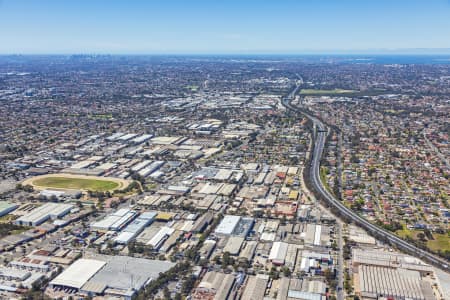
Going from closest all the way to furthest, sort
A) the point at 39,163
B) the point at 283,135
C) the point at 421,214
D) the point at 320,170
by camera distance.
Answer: the point at 421,214
the point at 320,170
the point at 39,163
the point at 283,135

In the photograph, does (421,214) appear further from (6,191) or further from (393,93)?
(393,93)

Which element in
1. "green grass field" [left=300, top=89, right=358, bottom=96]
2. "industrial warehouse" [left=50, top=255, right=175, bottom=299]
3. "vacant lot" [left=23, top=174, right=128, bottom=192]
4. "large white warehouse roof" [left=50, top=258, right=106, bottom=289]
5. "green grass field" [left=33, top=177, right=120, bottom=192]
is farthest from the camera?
"green grass field" [left=300, top=89, right=358, bottom=96]

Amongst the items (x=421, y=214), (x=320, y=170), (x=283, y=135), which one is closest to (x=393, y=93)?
(x=283, y=135)

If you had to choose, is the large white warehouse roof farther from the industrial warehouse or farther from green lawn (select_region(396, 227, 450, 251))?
green lawn (select_region(396, 227, 450, 251))

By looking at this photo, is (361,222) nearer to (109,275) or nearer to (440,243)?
(440,243)

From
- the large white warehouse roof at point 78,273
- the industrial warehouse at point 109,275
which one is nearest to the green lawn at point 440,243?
the industrial warehouse at point 109,275

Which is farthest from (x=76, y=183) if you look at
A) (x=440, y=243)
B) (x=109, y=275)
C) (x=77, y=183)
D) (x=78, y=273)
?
(x=440, y=243)

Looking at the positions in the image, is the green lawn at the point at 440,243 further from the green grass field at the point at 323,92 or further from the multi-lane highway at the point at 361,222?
the green grass field at the point at 323,92

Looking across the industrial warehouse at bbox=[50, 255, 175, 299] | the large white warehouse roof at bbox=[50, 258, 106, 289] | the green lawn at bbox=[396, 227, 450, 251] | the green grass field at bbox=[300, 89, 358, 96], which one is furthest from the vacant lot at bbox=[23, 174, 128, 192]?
the green grass field at bbox=[300, 89, 358, 96]
